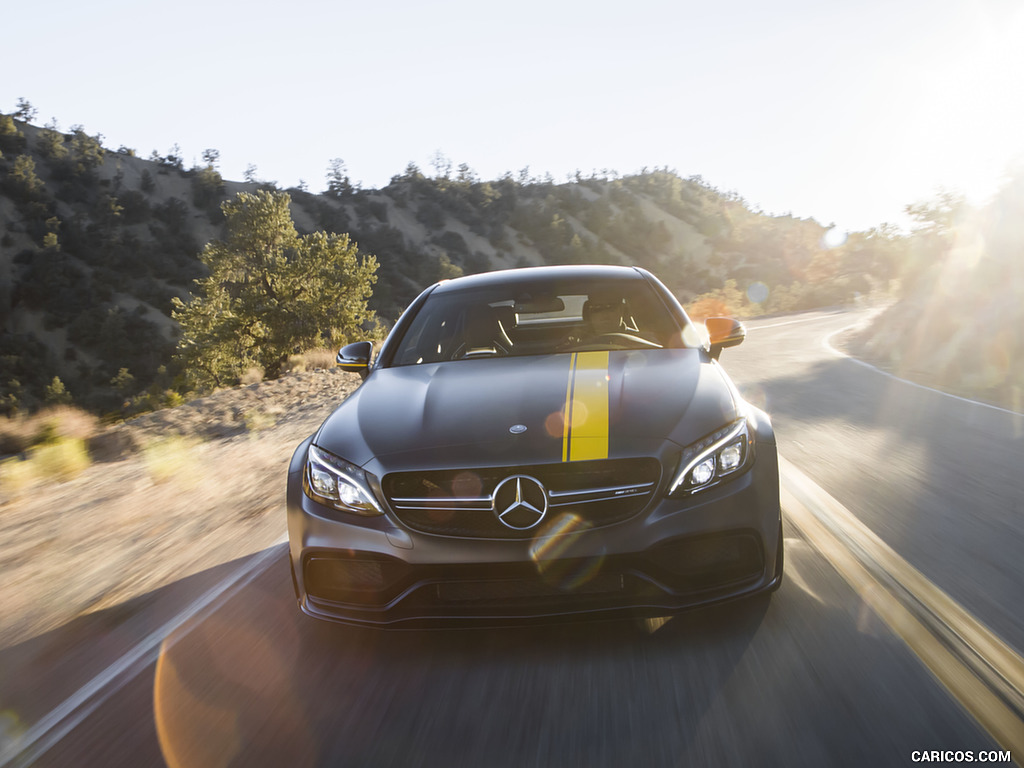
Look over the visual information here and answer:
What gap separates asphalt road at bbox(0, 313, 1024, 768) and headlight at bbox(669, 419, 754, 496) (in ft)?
1.93

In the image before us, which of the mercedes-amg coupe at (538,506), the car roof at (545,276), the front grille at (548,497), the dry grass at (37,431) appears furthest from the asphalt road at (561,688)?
the dry grass at (37,431)

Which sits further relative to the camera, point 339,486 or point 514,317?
point 514,317

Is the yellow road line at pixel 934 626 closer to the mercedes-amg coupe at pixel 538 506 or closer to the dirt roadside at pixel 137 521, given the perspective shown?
the mercedes-amg coupe at pixel 538 506

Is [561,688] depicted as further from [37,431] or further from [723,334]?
[37,431]

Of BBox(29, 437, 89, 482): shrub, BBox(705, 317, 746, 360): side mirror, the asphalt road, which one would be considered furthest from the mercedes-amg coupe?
BBox(29, 437, 89, 482): shrub

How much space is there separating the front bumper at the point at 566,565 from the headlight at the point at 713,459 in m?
0.04

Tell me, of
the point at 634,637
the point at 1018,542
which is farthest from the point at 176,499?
the point at 1018,542

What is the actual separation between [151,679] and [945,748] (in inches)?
104

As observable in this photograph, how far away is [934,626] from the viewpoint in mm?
3109

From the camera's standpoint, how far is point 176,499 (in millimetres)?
6410

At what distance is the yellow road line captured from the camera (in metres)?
2.51

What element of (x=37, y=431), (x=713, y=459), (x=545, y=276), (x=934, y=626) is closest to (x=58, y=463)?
(x=37, y=431)

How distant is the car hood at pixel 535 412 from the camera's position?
9.73 ft

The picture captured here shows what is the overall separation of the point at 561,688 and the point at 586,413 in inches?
39.2
